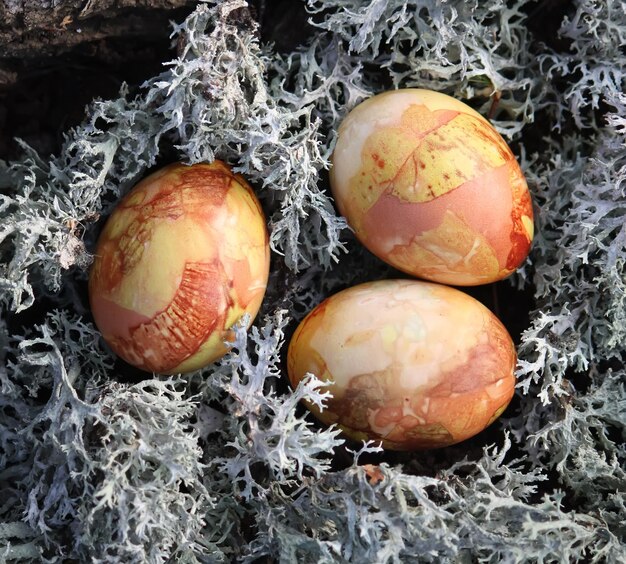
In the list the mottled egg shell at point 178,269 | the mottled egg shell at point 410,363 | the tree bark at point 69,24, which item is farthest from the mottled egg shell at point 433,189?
the tree bark at point 69,24

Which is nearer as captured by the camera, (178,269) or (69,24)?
(178,269)

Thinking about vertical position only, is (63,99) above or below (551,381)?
above

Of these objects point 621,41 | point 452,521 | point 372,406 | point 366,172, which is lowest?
point 452,521

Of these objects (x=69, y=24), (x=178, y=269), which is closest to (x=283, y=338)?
(x=178, y=269)

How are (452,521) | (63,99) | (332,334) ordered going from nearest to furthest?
(452,521) < (332,334) < (63,99)

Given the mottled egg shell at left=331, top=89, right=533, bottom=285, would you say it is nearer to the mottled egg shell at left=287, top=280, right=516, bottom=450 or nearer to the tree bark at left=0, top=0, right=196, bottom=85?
the mottled egg shell at left=287, top=280, right=516, bottom=450

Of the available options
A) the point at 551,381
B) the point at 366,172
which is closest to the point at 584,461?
the point at 551,381

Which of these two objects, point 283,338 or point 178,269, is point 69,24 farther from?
point 283,338

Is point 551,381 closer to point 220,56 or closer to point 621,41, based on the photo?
point 621,41
